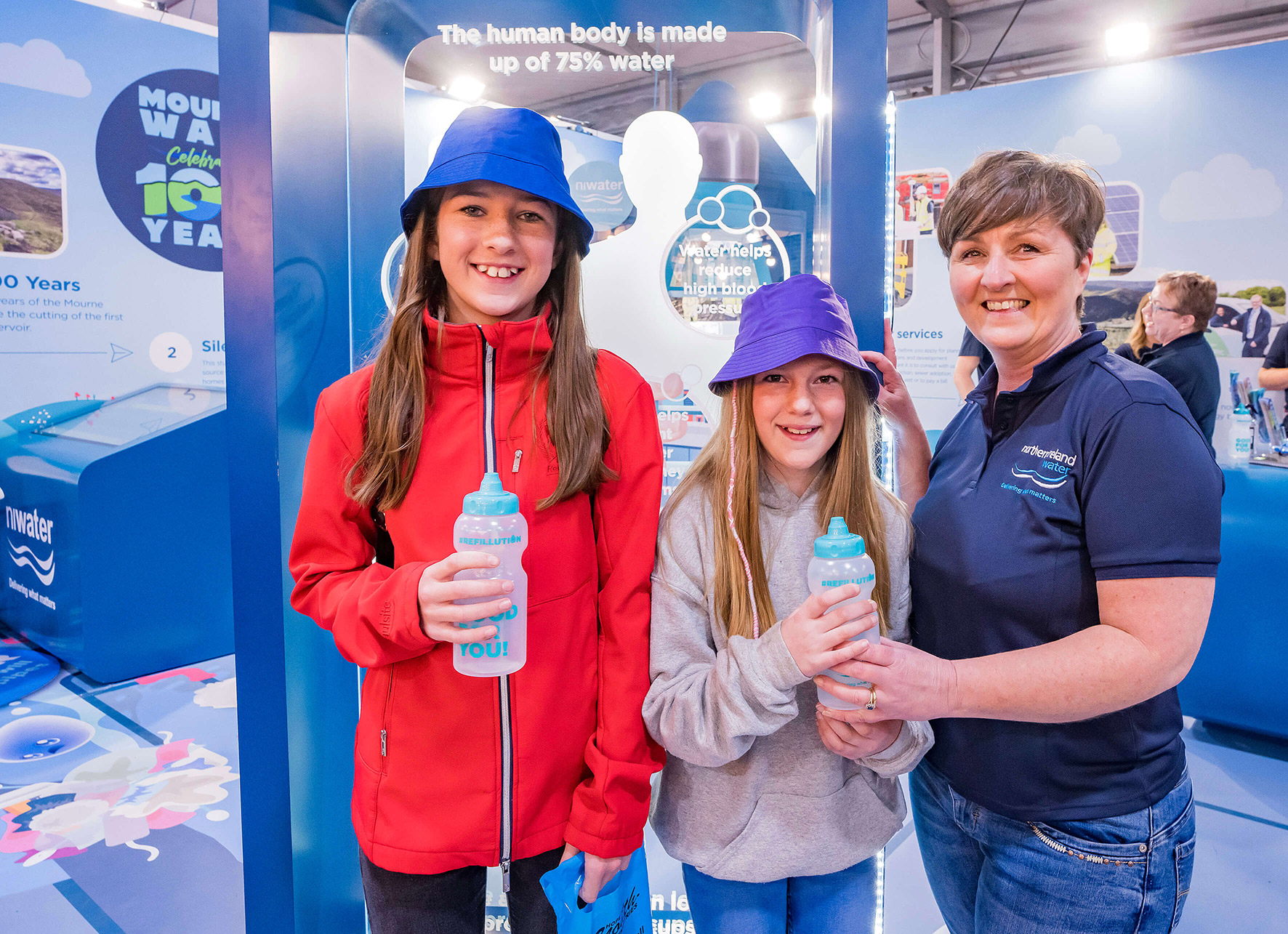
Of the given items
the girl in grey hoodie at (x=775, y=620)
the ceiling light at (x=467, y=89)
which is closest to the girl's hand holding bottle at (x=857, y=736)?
the girl in grey hoodie at (x=775, y=620)

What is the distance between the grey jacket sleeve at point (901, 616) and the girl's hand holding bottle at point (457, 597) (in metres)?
0.64

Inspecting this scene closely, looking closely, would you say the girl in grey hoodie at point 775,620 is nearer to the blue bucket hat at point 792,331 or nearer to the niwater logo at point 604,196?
the blue bucket hat at point 792,331

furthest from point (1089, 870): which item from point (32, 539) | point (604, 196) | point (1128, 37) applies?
point (1128, 37)

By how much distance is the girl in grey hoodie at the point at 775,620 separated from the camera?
1.27m

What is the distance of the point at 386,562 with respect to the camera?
4.72ft

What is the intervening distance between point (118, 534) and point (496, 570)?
3.67 m

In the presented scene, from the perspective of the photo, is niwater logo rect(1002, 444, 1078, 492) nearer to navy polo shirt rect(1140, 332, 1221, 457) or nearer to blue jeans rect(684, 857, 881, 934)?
blue jeans rect(684, 857, 881, 934)

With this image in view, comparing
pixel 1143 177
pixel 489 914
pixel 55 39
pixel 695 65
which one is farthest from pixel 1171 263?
pixel 55 39

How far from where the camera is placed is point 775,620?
1296 mm

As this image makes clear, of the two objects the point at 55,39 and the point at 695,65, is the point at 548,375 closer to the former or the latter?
the point at 695,65

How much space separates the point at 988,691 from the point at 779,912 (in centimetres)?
55

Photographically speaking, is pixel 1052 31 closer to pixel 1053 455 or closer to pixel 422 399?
pixel 1053 455

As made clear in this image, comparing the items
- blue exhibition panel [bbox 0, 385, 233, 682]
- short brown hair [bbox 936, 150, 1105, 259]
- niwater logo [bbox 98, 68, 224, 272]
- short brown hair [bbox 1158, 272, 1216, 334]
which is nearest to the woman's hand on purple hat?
short brown hair [bbox 936, 150, 1105, 259]

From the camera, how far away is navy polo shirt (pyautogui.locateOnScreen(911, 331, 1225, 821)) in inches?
42.0
